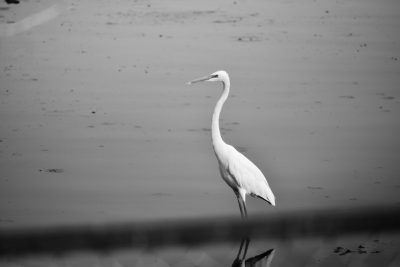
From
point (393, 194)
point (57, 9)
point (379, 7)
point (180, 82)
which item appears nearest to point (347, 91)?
point (180, 82)

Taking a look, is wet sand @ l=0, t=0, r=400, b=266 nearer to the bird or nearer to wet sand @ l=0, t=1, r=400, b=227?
wet sand @ l=0, t=1, r=400, b=227

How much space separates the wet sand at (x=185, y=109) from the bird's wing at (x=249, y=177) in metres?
0.40

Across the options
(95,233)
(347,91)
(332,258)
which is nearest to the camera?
(95,233)

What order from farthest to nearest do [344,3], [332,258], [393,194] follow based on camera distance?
[344,3], [393,194], [332,258]

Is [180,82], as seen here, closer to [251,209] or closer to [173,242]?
[251,209]

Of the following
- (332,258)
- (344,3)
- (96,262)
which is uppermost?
(96,262)

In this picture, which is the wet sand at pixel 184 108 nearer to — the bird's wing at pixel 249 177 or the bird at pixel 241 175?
the bird at pixel 241 175

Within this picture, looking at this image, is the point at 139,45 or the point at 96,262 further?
the point at 139,45

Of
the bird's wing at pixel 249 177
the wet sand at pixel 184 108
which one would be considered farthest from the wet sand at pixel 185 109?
the bird's wing at pixel 249 177

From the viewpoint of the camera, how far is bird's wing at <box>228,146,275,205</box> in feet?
21.1

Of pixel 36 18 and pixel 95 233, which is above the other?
pixel 95 233

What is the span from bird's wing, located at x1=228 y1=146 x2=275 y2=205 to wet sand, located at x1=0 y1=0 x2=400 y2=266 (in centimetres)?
40

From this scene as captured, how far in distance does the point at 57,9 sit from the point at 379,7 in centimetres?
612

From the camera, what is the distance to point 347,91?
1093cm
